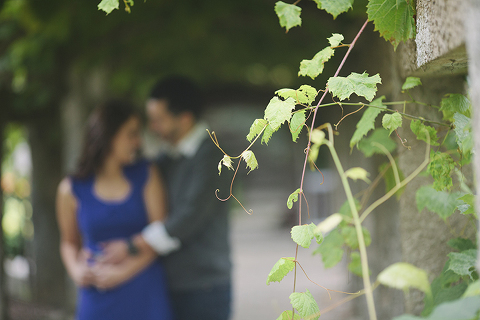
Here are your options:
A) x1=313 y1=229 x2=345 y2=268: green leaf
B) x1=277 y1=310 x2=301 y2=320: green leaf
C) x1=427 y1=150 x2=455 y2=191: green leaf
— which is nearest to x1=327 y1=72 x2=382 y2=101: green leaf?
x1=427 y1=150 x2=455 y2=191: green leaf

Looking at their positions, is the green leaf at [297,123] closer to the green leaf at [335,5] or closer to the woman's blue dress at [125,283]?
the green leaf at [335,5]

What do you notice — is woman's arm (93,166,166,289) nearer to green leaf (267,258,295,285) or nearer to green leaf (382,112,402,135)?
green leaf (267,258,295,285)

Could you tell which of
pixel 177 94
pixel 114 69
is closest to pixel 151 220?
pixel 177 94

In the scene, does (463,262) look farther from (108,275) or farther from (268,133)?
(108,275)

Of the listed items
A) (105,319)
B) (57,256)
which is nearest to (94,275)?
(105,319)

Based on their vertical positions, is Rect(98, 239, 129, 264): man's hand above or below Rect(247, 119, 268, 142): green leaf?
above

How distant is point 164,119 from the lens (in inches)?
83.9

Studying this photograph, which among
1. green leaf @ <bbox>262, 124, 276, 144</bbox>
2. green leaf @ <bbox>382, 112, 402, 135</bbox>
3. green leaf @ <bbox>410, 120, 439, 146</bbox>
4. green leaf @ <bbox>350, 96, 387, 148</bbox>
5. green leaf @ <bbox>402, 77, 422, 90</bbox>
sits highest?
green leaf @ <bbox>262, 124, 276, 144</bbox>

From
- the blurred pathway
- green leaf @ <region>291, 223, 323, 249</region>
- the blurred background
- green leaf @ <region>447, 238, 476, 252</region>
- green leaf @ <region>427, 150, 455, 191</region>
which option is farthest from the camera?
the blurred pathway

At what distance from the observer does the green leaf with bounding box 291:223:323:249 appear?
72cm

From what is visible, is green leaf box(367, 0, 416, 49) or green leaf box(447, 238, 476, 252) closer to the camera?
green leaf box(367, 0, 416, 49)

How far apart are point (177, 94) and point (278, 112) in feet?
4.79

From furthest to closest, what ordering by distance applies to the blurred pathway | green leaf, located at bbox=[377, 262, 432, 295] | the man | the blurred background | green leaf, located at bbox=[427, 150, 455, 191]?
the blurred pathway → the blurred background → the man → green leaf, located at bbox=[427, 150, 455, 191] → green leaf, located at bbox=[377, 262, 432, 295]

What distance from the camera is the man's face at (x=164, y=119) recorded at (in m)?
2.11
